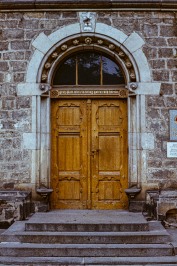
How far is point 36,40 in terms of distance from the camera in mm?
7711

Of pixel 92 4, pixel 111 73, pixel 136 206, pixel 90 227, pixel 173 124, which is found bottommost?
pixel 90 227

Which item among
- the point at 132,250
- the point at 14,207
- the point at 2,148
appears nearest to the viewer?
the point at 132,250

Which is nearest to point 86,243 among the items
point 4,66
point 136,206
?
point 136,206

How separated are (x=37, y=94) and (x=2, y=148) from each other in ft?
4.13

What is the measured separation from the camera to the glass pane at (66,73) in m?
8.01

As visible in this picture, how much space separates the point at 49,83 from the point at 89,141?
4.65ft

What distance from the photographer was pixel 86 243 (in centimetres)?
595

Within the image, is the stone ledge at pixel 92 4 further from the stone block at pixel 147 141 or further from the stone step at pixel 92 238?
the stone step at pixel 92 238

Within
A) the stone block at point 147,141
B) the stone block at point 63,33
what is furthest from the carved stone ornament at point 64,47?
the stone block at point 147,141

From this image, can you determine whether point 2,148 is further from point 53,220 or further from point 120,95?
point 120,95

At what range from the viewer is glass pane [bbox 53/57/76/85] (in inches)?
315

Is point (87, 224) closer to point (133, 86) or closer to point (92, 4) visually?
point (133, 86)

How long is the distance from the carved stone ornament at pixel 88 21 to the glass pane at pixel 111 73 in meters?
0.69

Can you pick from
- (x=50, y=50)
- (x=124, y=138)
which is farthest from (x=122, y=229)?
(x=50, y=50)
